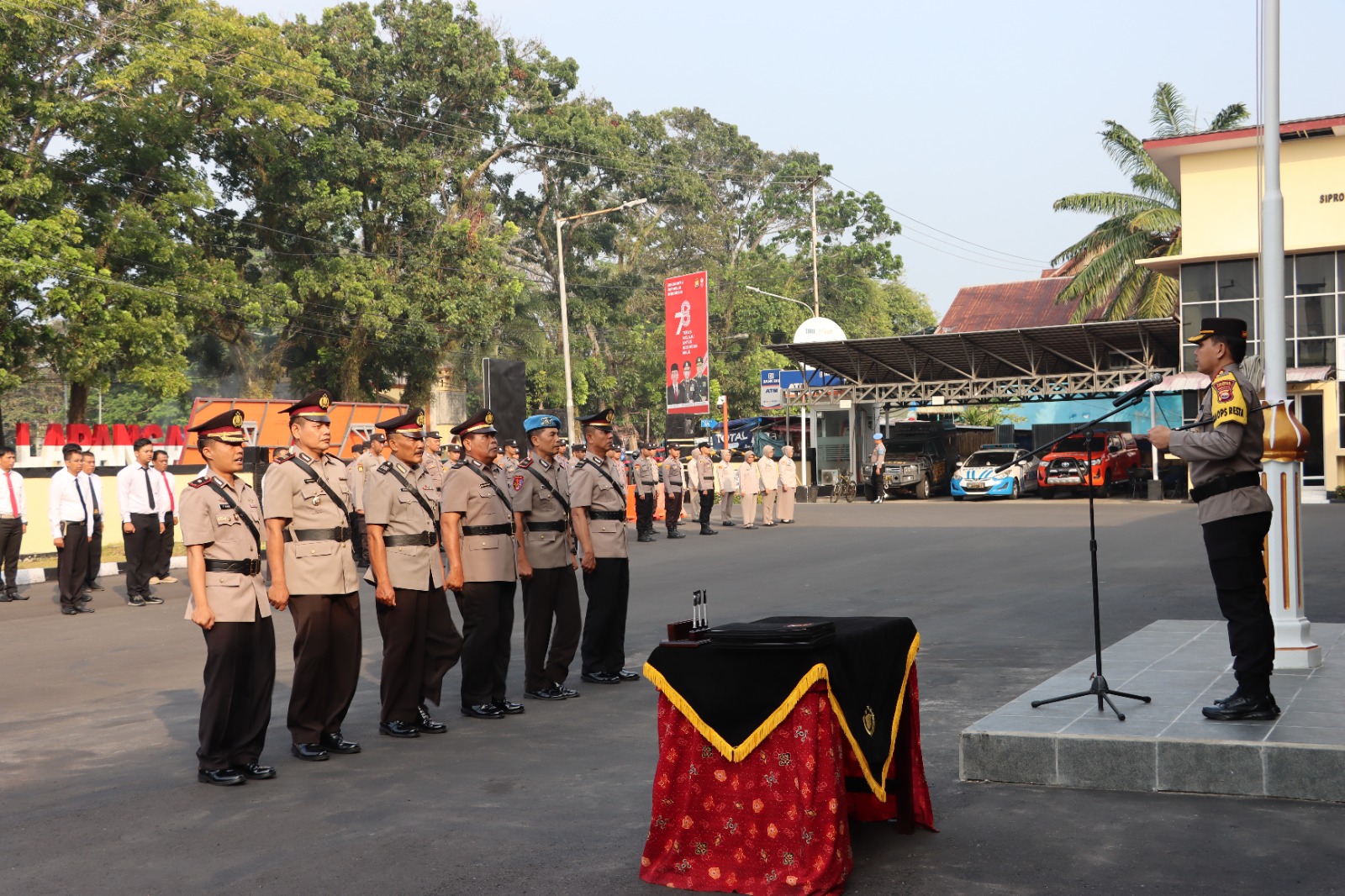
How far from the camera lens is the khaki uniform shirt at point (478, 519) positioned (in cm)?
824

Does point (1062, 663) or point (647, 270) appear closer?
point (1062, 663)

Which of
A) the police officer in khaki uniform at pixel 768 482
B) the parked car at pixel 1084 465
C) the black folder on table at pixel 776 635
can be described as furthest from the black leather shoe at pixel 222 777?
the parked car at pixel 1084 465

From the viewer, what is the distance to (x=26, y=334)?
2845 centimetres

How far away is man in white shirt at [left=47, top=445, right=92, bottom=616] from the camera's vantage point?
1492cm

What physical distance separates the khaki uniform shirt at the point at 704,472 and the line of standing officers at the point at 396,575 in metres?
16.8

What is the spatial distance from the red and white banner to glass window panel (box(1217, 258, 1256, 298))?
A: 41.2ft

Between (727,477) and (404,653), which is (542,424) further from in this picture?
(727,477)

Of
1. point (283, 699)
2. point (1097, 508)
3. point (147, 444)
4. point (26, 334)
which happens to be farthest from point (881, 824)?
point (26, 334)

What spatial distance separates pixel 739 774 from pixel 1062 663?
5.09 meters

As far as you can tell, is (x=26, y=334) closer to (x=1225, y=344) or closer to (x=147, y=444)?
(x=147, y=444)

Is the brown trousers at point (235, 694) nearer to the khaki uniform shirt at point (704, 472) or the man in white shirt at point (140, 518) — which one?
the man in white shirt at point (140, 518)

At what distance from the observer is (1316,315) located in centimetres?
2969

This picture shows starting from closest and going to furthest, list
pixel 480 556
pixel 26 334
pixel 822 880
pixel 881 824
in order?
pixel 822 880 → pixel 881 824 → pixel 480 556 → pixel 26 334

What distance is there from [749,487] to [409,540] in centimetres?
2076
